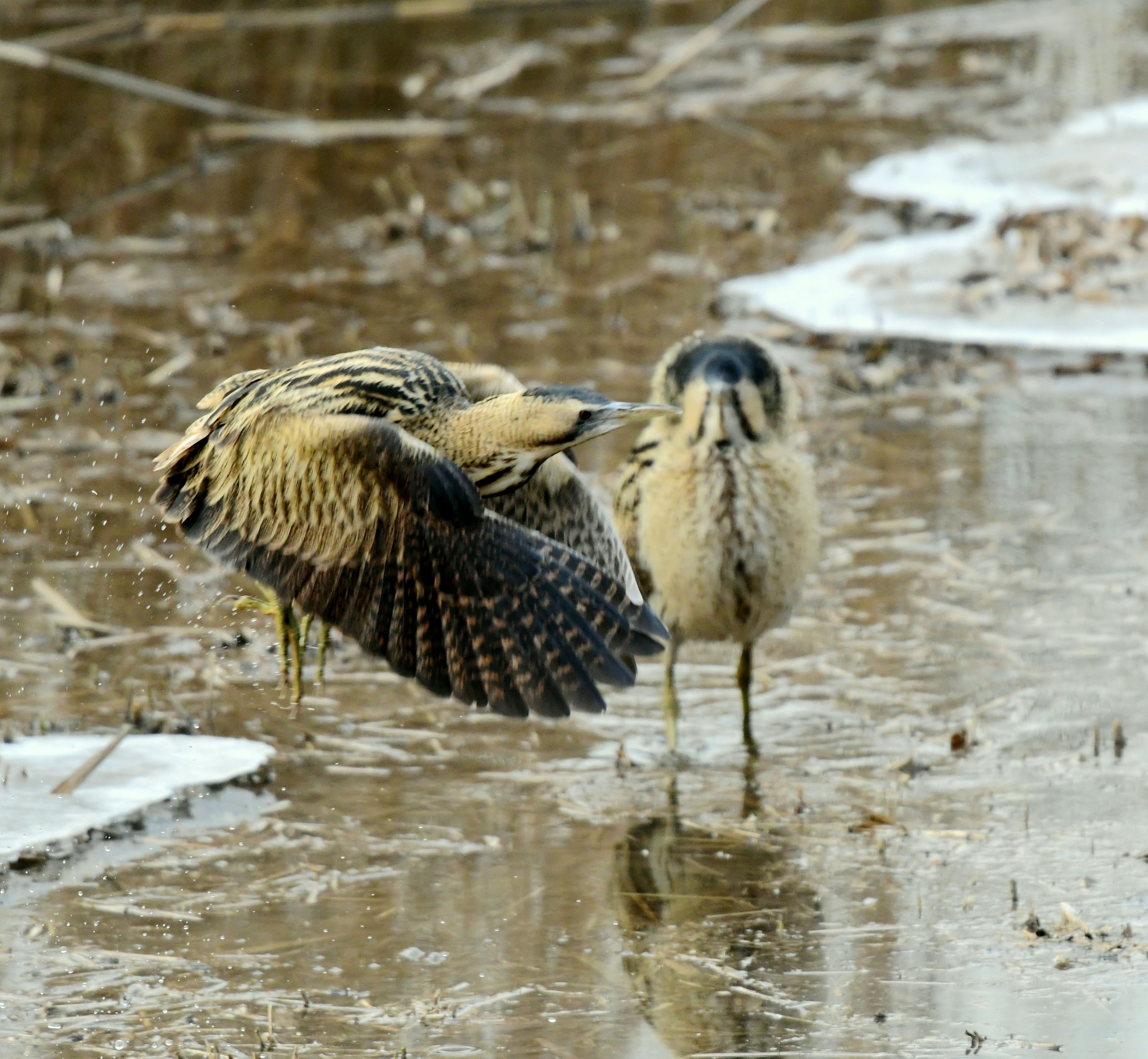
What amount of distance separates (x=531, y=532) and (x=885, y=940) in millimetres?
1267

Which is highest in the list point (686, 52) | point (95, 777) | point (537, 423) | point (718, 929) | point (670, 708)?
point (686, 52)

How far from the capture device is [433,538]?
3861 millimetres

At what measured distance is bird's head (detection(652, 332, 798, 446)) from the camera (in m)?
5.15

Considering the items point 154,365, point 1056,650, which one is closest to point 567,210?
point 154,365

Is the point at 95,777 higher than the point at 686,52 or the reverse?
Result: the reverse

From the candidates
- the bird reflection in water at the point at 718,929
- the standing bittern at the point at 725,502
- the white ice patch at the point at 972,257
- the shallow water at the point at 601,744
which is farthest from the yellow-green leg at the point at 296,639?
the white ice patch at the point at 972,257

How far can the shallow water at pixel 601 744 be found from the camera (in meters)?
4.10

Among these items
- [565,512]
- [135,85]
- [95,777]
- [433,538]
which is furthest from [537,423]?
[135,85]

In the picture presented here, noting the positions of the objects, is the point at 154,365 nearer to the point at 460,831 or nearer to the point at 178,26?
the point at 460,831

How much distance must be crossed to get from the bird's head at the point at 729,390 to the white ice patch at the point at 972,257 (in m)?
3.26

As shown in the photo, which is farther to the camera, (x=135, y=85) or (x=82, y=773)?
(x=135, y=85)

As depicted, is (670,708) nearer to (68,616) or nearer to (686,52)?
(68,616)

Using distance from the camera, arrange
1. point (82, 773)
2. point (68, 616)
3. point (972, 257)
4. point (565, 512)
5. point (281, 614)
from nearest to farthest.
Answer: point (565, 512) → point (281, 614) → point (82, 773) → point (68, 616) → point (972, 257)

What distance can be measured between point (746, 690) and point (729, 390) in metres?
0.86
